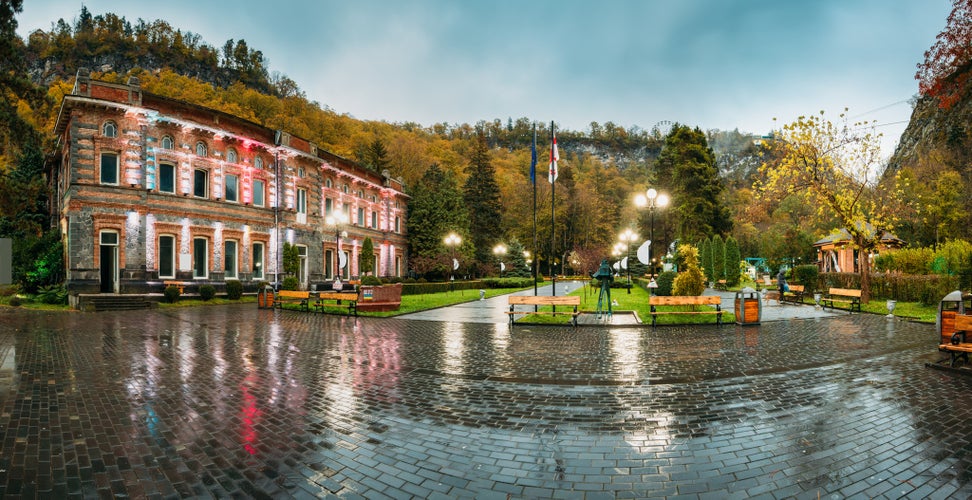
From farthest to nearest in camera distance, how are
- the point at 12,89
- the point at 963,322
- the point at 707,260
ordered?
the point at 707,260, the point at 12,89, the point at 963,322

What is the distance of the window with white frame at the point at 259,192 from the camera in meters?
30.6

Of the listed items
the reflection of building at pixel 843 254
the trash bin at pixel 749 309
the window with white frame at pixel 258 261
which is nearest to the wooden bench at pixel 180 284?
the window with white frame at pixel 258 261

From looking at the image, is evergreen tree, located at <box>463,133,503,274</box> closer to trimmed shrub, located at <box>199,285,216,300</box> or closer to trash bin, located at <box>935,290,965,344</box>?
trimmed shrub, located at <box>199,285,216,300</box>

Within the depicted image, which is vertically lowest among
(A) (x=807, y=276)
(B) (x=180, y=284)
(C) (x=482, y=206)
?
(A) (x=807, y=276)

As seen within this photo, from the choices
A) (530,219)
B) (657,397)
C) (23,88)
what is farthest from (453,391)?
(530,219)

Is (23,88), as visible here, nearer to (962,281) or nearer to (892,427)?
(892,427)

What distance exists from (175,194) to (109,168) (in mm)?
3171

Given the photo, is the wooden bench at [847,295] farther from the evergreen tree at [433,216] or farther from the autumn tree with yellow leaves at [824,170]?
the evergreen tree at [433,216]

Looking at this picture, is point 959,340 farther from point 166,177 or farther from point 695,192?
point 695,192

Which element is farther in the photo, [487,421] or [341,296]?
[341,296]

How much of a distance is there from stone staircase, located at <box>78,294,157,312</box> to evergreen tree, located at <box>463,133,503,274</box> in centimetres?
3384

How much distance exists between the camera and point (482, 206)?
55.8m

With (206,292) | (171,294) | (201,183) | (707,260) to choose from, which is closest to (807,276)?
(707,260)

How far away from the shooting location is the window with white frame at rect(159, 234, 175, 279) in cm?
2584
